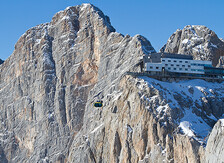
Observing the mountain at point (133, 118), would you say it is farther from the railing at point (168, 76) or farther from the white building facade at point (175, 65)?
the white building facade at point (175, 65)

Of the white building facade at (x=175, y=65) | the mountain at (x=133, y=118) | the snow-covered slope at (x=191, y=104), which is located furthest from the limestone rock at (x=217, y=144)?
the white building facade at (x=175, y=65)

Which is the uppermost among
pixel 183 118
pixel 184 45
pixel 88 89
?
pixel 184 45

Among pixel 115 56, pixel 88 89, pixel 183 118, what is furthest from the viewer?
pixel 88 89

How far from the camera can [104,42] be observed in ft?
649

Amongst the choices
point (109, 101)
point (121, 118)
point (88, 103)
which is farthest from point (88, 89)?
point (121, 118)

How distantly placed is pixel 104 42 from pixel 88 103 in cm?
2482

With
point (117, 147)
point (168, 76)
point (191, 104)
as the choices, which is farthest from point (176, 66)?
point (117, 147)

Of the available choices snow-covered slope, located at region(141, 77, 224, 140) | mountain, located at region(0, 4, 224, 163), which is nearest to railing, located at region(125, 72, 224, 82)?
snow-covered slope, located at region(141, 77, 224, 140)

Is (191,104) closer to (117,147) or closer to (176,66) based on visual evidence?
(176,66)

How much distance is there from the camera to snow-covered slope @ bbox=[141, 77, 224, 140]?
143 meters

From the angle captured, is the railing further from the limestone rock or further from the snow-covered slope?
the limestone rock

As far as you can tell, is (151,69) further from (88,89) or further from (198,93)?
(88,89)

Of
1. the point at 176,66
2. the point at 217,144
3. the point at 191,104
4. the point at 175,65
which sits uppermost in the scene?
the point at 175,65

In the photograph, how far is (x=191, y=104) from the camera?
503ft
